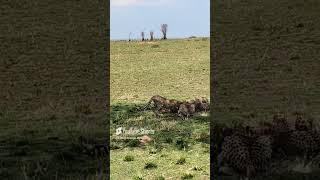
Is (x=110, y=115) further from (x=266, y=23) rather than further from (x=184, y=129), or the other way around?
(x=266, y=23)

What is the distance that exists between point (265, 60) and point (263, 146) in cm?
2010

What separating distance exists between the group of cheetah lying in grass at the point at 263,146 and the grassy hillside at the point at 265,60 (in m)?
0.49

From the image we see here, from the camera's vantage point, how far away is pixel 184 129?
55.0 feet

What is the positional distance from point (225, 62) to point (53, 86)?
10.3 m

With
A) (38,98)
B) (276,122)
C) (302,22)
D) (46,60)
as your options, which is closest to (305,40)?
(302,22)

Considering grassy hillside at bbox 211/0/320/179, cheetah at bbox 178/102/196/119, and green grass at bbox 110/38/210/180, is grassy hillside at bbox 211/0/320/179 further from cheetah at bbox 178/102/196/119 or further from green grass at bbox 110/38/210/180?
green grass at bbox 110/38/210/180

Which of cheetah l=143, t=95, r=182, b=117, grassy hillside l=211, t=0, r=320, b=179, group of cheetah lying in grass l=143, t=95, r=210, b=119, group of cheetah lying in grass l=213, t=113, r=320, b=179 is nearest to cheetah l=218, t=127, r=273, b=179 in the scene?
group of cheetah lying in grass l=213, t=113, r=320, b=179

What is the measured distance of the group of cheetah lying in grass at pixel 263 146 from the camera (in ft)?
37.0

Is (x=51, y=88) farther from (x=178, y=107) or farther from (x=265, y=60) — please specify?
(x=265, y=60)

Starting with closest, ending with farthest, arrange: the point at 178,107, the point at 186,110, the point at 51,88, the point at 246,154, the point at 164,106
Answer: the point at 246,154
the point at 186,110
the point at 178,107
the point at 164,106
the point at 51,88

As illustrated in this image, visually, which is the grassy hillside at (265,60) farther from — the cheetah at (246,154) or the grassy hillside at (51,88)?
the grassy hillside at (51,88)

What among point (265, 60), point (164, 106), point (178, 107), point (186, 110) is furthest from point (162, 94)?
point (186, 110)

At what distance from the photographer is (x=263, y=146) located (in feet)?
38.3

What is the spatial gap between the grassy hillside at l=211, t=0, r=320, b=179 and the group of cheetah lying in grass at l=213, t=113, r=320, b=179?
49 centimetres
